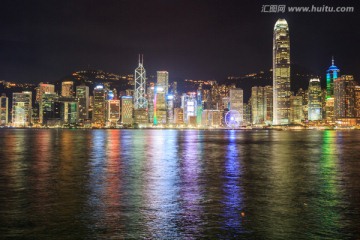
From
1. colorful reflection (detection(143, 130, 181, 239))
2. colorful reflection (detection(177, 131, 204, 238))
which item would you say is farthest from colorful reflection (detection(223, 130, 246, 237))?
colorful reflection (detection(143, 130, 181, 239))

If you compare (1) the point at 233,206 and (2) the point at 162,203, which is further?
(2) the point at 162,203

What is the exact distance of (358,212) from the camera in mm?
16141

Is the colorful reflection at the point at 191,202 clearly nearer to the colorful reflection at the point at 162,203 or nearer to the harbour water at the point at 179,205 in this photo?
the harbour water at the point at 179,205

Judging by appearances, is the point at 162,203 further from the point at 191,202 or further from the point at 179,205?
the point at 191,202

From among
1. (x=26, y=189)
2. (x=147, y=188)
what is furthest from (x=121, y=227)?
(x=26, y=189)

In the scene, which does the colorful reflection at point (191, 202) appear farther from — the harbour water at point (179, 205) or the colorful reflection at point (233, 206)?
the colorful reflection at point (233, 206)

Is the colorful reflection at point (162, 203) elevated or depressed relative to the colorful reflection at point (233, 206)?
elevated

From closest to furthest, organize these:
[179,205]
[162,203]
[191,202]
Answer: [179,205] → [162,203] → [191,202]

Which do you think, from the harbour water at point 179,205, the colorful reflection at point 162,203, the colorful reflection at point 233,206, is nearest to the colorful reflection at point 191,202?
the harbour water at point 179,205

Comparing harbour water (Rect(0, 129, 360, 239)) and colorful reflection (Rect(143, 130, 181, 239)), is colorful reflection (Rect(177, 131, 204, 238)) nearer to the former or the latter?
harbour water (Rect(0, 129, 360, 239))

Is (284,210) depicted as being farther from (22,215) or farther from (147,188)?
(22,215)

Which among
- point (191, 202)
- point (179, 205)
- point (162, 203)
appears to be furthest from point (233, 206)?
point (162, 203)

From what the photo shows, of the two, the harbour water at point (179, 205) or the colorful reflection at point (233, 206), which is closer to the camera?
the harbour water at point (179, 205)

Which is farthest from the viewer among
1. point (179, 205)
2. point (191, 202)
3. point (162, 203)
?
point (191, 202)
